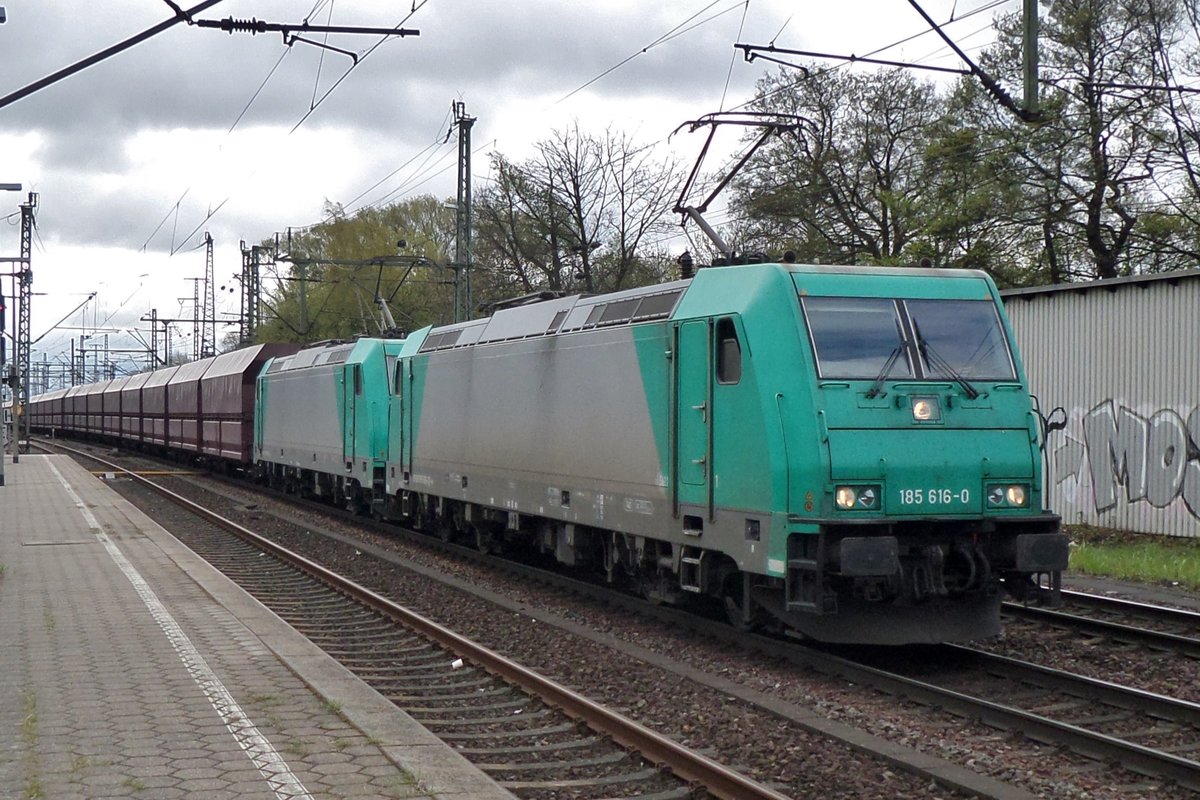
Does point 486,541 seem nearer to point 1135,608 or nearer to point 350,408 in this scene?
point 350,408

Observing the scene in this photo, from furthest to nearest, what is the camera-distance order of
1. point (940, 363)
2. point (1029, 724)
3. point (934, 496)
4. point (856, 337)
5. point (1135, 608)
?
point (1135, 608) < point (940, 363) < point (856, 337) < point (934, 496) < point (1029, 724)

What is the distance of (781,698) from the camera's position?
851cm

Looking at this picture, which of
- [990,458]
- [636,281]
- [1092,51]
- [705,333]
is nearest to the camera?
[990,458]

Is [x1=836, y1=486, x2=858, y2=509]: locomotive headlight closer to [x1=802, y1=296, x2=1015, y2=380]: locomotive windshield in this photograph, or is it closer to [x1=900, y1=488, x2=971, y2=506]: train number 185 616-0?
[x1=900, y1=488, x2=971, y2=506]: train number 185 616-0

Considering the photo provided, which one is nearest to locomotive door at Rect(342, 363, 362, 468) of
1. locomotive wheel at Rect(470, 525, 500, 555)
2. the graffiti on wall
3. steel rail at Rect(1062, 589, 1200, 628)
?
locomotive wheel at Rect(470, 525, 500, 555)

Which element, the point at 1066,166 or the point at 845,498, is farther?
the point at 1066,166

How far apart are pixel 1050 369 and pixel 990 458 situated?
10906 mm

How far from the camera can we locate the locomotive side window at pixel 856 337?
9.33 metres

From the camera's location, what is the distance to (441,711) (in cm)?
841

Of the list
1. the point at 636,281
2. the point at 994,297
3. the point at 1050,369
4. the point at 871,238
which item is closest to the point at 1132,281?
the point at 1050,369

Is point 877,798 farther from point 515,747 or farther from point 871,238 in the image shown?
point 871,238

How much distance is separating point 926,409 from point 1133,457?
9.90 m

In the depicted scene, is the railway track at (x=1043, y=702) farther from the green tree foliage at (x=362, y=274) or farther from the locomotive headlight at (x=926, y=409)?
the green tree foliage at (x=362, y=274)

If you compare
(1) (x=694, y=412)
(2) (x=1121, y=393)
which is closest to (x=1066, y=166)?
(2) (x=1121, y=393)
